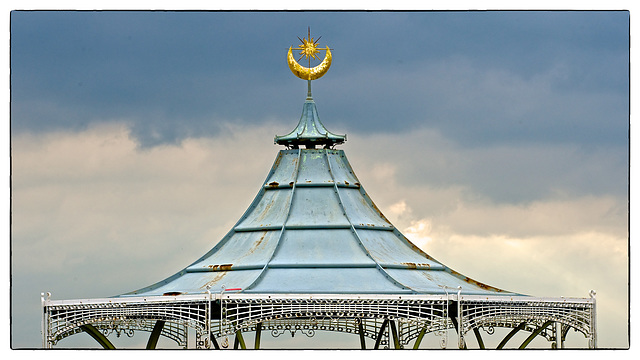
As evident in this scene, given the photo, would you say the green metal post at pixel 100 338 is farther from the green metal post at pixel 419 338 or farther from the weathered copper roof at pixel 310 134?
the green metal post at pixel 419 338

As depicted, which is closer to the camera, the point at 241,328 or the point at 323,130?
the point at 241,328

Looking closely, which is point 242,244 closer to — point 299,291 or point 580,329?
point 299,291

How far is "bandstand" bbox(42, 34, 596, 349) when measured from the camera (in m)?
73.1

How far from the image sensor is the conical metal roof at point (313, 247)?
245 ft

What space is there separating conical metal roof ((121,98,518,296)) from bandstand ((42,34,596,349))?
0.12 ft

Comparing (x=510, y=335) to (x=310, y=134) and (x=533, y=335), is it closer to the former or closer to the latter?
(x=533, y=335)

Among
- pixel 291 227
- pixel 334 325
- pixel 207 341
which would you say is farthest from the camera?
pixel 334 325

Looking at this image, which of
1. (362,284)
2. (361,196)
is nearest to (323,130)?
(361,196)

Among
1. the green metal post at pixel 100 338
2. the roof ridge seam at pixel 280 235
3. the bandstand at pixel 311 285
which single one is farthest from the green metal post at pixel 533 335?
the green metal post at pixel 100 338

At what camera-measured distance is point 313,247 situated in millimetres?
76688

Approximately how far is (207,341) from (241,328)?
5.79 ft

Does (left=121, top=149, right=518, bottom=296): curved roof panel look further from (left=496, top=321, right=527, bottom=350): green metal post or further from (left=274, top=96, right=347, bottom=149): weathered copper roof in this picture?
(left=496, top=321, right=527, bottom=350): green metal post

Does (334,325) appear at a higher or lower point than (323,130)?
lower

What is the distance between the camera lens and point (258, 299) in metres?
72.8
